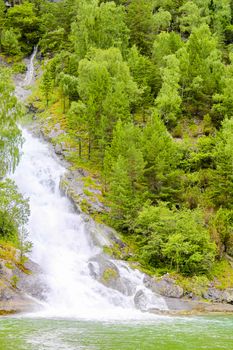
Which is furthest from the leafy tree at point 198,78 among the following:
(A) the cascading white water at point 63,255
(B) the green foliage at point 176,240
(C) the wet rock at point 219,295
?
(C) the wet rock at point 219,295

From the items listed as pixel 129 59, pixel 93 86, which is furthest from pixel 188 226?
pixel 129 59

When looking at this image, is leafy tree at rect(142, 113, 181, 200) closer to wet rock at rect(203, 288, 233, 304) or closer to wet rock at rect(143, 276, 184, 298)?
wet rock at rect(143, 276, 184, 298)

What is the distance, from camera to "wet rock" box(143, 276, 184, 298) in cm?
4228

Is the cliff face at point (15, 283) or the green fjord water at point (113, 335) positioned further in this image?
the cliff face at point (15, 283)

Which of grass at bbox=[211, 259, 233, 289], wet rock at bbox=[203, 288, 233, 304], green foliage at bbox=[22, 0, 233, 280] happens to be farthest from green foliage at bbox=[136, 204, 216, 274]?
wet rock at bbox=[203, 288, 233, 304]

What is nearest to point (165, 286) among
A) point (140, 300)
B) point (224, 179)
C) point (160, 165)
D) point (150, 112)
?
point (140, 300)

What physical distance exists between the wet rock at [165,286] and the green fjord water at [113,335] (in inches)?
366

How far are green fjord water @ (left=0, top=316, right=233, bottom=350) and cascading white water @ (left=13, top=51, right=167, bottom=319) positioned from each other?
4.91m

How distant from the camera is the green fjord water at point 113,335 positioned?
22430mm

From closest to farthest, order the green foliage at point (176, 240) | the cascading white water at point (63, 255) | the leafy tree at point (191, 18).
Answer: the cascading white water at point (63, 255) < the green foliage at point (176, 240) < the leafy tree at point (191, 18)

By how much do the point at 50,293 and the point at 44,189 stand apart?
712 inches

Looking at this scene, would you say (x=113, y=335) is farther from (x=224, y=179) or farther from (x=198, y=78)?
(x=198, y=78)

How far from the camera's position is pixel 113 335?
83.3ft

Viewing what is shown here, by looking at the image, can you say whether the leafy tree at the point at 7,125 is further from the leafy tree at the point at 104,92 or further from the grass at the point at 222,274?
the grass at the point at 222,274
